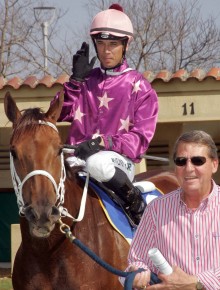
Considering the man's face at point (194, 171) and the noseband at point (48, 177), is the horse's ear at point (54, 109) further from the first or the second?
the man's face at point (194, 171)

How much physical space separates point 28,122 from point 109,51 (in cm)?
113

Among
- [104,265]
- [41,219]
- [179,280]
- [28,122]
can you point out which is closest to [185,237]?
[179,280]

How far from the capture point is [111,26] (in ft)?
22.4

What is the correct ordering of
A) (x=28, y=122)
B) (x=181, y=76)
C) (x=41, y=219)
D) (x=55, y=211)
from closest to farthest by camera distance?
(x=41, y=219) → (x=55, y=211) → (x=28, y=122) → (x=181, y=76)

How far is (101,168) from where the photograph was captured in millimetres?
6230

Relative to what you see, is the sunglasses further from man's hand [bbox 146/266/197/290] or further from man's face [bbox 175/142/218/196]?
man's hand [bbox 146/266/197/290]

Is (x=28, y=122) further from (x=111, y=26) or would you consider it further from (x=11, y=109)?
(x=111, y=26)

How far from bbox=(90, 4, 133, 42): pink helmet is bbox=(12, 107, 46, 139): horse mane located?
0.99 meters

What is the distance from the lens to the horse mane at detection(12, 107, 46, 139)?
593 cm

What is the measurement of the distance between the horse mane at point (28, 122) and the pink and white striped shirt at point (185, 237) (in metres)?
1.80

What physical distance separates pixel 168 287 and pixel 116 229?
2327 mm

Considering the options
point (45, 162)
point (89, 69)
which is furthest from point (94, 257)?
point (89, 69)

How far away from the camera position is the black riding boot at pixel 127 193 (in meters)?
6.39

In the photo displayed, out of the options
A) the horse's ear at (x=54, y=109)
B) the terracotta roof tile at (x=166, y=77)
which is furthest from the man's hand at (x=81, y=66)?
the terracotta roof tile at (x=166, y=77)
